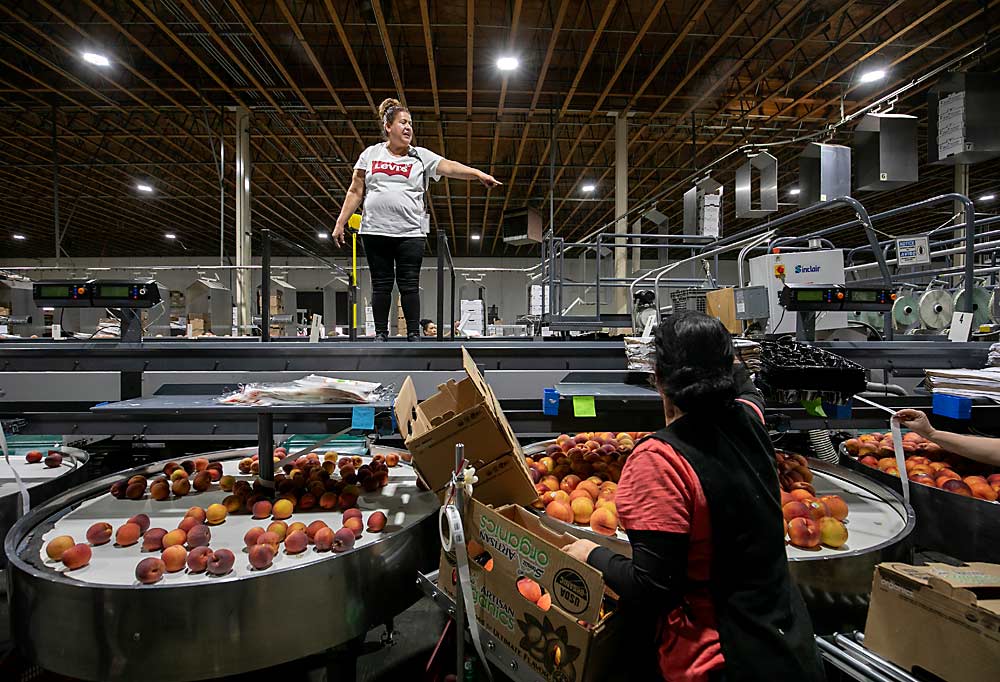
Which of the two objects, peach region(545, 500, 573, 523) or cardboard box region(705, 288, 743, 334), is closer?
peach region(545, 500, 573, 523)

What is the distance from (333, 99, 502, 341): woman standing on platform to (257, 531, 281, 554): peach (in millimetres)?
1726

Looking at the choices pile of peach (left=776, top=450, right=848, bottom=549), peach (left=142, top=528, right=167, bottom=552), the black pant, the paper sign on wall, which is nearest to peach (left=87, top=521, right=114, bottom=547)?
peach (left=142, top=528, right=167, bottom=552)

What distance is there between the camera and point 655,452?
115 cm

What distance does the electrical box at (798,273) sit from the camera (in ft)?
11.1

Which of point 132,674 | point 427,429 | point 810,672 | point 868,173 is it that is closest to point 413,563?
point 427,429

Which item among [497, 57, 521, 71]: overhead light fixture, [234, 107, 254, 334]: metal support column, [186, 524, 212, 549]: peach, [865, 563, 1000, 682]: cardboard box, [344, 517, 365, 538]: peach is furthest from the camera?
[234, 107, 254, 334]: metal support column

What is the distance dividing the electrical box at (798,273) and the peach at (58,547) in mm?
3727

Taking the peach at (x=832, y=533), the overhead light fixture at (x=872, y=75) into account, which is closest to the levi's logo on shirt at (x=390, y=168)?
the peach at (x=832, y=533)

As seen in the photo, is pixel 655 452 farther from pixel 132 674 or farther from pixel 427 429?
pixel 132 674

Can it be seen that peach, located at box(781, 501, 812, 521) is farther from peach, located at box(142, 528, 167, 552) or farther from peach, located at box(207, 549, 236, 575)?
peach, located at box(142, 528, 167, 552)

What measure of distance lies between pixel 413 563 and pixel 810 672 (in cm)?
119

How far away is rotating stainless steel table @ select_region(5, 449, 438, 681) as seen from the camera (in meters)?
1.34

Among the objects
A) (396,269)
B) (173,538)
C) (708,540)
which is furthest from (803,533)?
(396,269)

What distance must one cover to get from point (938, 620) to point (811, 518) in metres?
0.47
